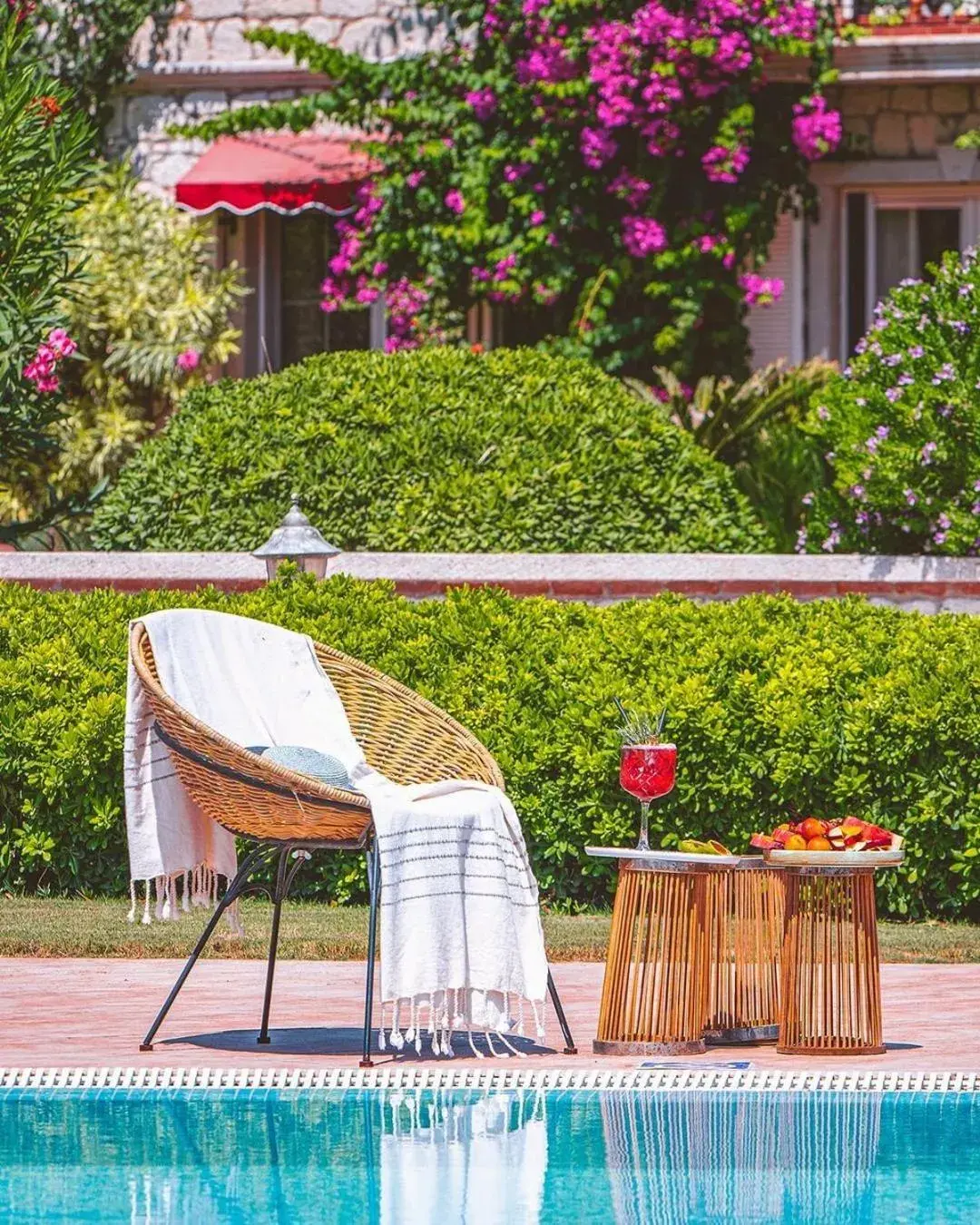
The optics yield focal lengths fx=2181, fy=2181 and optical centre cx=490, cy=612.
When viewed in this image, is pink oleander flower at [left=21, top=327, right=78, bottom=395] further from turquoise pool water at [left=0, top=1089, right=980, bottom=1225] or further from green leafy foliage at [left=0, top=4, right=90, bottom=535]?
turquoise pool water at [left=0, top=1089, right=980, bottom=1225]

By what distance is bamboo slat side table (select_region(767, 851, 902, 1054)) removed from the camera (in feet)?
19.9

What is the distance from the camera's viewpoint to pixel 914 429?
1073 centimetres

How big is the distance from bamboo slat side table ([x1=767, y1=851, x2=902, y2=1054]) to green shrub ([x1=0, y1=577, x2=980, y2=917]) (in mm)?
2460

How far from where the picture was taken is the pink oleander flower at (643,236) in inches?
600

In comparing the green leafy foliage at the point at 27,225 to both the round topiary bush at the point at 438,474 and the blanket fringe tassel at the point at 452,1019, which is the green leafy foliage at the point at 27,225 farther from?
the blanket fringe tassel at the point at 452,1019

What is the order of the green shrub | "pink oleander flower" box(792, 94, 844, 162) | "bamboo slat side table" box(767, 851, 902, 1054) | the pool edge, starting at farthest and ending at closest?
"pink oleander flower" box(792, 94, 844, 162), the green shrub, "bamboo slat side table" box(767, 851, 902, 1054), the pool edge

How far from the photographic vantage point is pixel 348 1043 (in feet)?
20.7

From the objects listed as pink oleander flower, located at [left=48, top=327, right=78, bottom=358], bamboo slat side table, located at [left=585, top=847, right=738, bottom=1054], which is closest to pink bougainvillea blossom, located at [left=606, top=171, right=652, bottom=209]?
pink oleander flower, located at [left=48, top=327, right=78, bottom=358]

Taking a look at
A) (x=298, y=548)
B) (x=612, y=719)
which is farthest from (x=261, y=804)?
(x=298, y=548)

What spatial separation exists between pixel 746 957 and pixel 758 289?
9.88 metres

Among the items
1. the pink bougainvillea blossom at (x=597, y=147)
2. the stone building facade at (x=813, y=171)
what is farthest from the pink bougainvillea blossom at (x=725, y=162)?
the stone building facade at (x=813, y=171)

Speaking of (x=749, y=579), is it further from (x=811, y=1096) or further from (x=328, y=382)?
(x=811, y=1096)

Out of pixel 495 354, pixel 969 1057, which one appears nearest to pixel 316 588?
pixel 495 354

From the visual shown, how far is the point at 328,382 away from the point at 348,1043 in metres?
5.84
